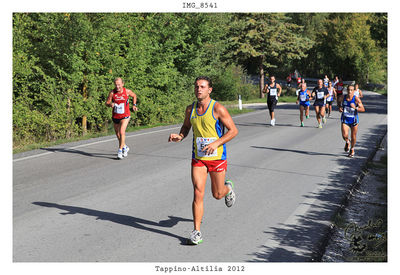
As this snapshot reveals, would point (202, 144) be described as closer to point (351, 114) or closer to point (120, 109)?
point (120, 109)

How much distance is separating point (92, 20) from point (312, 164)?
351 inches

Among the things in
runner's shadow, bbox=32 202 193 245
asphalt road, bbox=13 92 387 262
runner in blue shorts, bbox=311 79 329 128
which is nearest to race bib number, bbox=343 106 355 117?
asphalt road, bbox=13 92 387 262

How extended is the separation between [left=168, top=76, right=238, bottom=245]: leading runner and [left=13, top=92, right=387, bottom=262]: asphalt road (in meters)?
0.48

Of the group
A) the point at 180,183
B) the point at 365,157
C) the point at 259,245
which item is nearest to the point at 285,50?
the point at 365,157

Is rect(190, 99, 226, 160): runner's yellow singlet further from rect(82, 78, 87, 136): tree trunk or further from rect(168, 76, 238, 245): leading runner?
rect(82, 78, 87, 136): tree trunk

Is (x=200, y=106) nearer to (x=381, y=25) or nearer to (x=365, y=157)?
(x=365, y=157)

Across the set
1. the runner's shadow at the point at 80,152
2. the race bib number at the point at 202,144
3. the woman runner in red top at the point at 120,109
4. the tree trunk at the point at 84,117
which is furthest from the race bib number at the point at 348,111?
the tree trunk at the point at 84,117

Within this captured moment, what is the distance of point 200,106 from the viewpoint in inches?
230

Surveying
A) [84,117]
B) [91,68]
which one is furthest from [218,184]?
[84,117]

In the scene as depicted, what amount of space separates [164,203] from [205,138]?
2.04m

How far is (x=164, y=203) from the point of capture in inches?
294

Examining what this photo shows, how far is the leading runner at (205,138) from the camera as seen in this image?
18.6ft

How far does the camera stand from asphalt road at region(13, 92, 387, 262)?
551 centimetres

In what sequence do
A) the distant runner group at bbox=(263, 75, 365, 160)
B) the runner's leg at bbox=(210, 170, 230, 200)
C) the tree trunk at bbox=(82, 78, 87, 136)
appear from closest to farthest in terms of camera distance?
1. the runner's leg at bbox=(210, 170, 230, 200)
2. the distant runner group at bbox=(263, 75, 365, 160)
3. the tree trunk at bbox=(82, 78, 87, 136)
